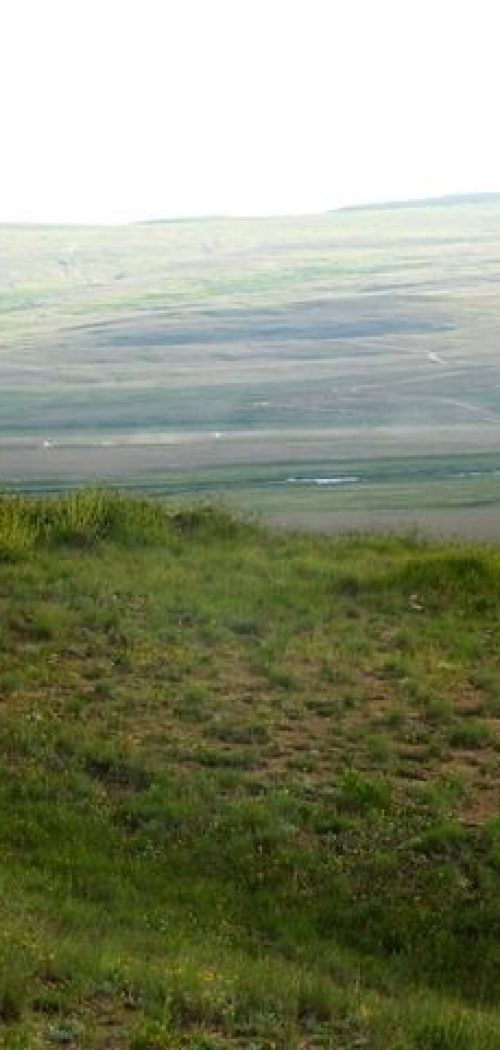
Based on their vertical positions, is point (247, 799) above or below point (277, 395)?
above

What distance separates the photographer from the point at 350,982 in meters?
9.73

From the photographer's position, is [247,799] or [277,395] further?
[277,395]

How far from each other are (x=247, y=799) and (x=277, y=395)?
259ft

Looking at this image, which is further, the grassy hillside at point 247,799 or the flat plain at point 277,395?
the flat plain at point 277,395

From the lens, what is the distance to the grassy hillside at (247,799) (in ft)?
28.8

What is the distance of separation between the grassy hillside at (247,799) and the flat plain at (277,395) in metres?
28.8

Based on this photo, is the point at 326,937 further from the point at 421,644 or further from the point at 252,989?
the point at 421,644

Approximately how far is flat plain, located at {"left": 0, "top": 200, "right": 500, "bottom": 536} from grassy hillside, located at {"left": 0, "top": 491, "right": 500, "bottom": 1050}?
2883 centimetres

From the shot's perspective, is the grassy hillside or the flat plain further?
the flat plain

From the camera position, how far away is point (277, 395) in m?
91.0

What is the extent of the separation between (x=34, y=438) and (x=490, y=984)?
2825 inches

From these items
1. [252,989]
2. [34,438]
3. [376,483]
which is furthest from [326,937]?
[34,438]

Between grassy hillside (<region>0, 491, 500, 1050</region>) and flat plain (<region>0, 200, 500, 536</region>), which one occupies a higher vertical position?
grassy hillside (<region>0, 491, 500, 1050</region>)

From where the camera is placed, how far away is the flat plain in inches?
2506
